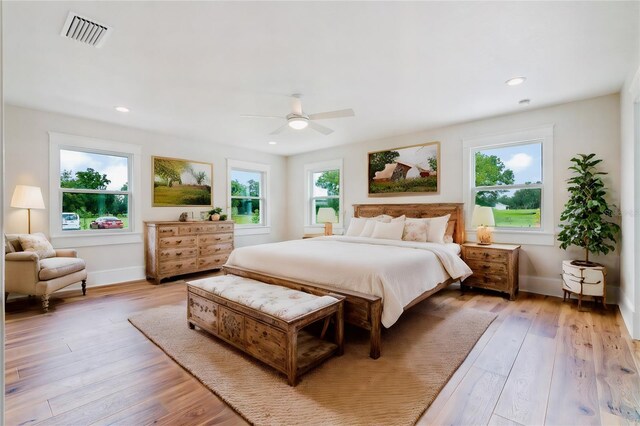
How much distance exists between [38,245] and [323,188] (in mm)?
4755

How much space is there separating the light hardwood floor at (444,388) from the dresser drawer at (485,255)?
792 millimetres

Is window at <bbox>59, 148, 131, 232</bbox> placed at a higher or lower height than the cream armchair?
higher

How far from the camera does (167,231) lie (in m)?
4.88

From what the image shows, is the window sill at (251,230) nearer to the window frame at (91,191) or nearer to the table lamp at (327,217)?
the table lamp at (327,217)

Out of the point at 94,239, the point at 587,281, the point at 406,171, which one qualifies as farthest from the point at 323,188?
the point at 587,281

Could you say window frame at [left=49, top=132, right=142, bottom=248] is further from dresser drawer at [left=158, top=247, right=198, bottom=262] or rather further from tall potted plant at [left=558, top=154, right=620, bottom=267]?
tall potted plant at [left=558, top=154, right=620, bottom=267]

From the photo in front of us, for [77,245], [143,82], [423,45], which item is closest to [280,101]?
[143,82]

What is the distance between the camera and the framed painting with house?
503 centimetres

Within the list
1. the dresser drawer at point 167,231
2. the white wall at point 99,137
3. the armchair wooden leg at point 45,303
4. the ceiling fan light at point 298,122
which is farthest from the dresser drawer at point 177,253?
the ceiling fan light at point 298,122

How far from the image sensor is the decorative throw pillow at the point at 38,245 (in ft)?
12.3

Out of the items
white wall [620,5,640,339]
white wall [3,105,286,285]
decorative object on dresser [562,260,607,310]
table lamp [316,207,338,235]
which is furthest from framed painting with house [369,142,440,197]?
white wall [3,105,286,285]

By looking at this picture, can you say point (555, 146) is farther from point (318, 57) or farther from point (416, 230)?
point (318, 57)

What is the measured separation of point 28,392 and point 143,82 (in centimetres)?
281

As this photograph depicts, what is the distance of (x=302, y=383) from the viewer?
2.11 m
